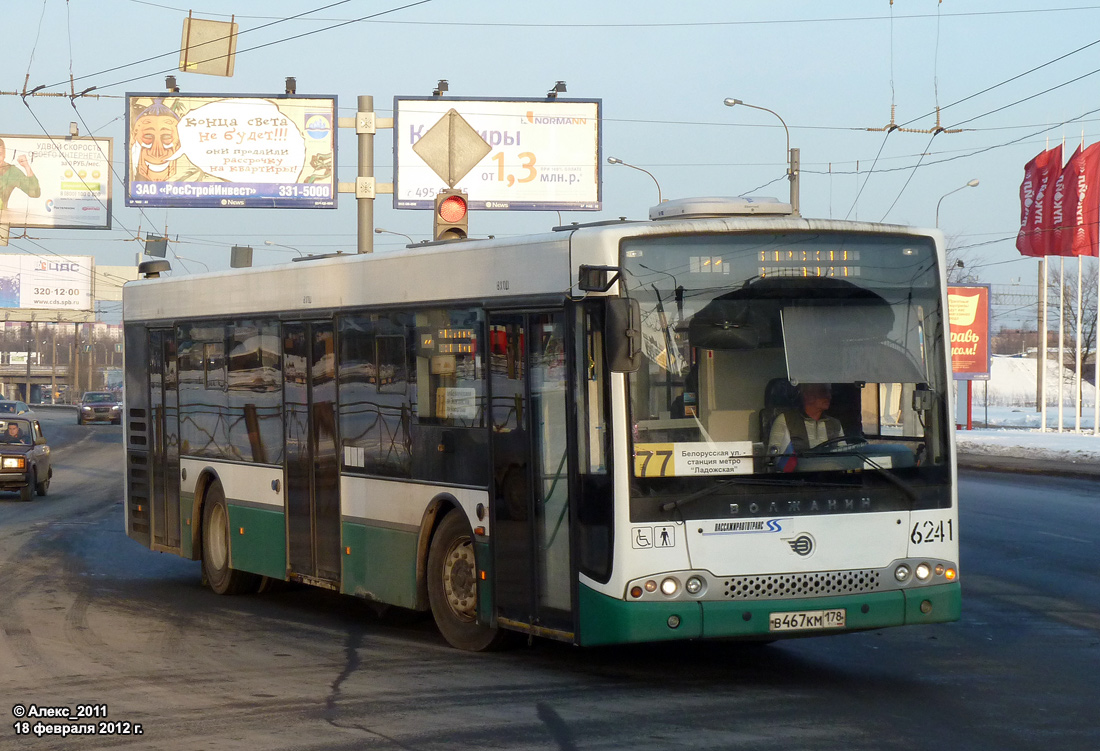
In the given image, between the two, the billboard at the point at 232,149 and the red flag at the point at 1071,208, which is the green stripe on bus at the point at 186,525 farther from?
the red flag at the point at 1071,208

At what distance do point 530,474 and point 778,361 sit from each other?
166 cm

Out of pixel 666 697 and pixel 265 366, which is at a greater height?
pixel 265 366

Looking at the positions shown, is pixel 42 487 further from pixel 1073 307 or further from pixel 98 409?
pixel 1073 307

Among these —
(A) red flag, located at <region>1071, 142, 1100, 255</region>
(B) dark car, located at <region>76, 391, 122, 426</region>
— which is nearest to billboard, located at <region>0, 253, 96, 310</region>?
(B) dark car, located at <region>76, 391, 122, 426</region>

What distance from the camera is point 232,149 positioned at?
3294 centimetres

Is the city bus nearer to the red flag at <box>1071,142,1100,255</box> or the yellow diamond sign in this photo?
the yellow diamond sign

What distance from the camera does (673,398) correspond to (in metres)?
8.04

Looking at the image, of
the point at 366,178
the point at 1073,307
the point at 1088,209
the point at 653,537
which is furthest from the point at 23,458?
the point at 1073,307

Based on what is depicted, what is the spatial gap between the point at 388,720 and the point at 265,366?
17.5 feet

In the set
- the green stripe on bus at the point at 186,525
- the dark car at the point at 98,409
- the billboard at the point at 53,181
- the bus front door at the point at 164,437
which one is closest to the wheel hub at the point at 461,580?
the green stripe on bus at the point at 186,525

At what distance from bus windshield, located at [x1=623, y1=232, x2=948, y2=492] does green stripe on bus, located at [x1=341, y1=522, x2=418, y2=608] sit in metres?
2.62

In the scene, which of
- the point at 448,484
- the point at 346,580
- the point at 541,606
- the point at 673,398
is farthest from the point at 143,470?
the point at 673,398

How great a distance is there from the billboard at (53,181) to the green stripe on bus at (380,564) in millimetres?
32733

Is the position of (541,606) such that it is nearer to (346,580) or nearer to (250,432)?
(346,580)
